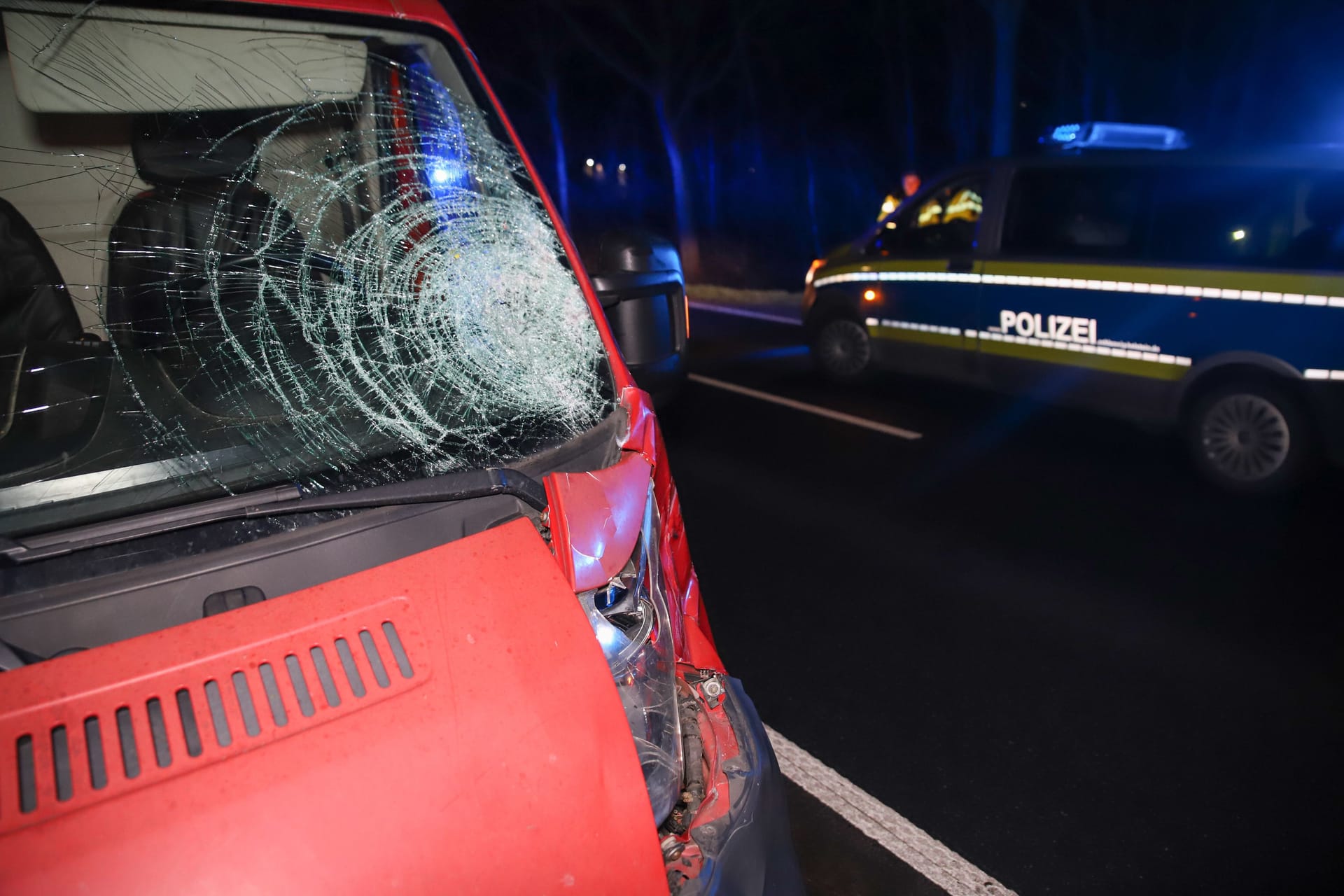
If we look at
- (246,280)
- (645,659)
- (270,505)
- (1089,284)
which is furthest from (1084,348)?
(270,505)

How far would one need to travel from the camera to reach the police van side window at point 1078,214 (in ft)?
17.3

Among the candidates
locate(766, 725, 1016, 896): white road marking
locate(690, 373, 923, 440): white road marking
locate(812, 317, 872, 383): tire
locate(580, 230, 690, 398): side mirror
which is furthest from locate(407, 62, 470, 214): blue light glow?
locate(812, 317, 872, 383): tire

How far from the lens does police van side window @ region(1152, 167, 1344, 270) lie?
4.48 m

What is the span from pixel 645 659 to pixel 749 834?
34 centimetres

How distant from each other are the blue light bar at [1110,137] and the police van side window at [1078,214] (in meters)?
0.24

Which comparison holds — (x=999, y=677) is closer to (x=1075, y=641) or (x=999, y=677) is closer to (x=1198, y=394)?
(x=1075, y=641)

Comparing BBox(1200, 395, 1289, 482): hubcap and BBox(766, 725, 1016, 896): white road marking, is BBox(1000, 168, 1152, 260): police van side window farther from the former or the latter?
BBox(766, 725, 1016, 896): white road marking

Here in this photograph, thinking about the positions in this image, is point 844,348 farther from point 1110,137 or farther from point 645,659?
point 645,659

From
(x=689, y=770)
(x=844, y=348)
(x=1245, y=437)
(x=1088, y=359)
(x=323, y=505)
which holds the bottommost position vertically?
(x=1245, y=437)

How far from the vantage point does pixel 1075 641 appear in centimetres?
358

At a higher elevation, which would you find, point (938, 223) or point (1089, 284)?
point (938, 223)

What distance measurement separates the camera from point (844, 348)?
7.56 meters

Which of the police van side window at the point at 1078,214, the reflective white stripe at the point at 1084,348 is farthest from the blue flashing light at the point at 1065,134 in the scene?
the reflective white stripe at the point at 1084,348

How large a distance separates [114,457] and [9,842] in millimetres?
764
